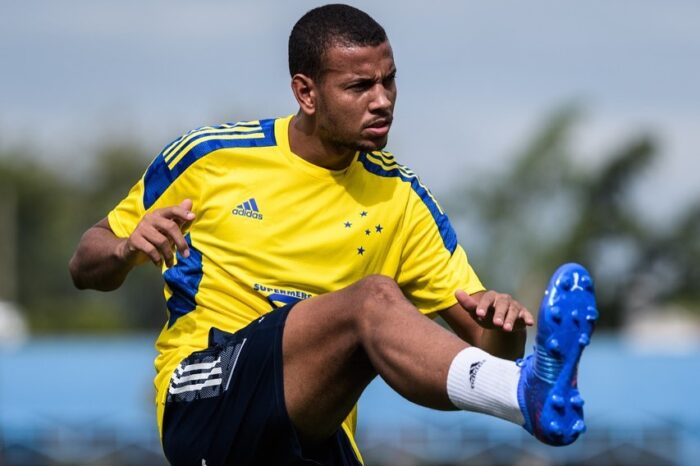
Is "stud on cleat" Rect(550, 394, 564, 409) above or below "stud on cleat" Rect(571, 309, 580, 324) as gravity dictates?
below

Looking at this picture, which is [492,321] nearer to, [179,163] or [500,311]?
[500,311]

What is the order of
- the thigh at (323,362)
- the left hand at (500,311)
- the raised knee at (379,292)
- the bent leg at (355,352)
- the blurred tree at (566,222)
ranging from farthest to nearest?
the blurred tree at (566,222) < the left hand at (500,311) < the thigh at (323,362) < the raised knee at (379,292) < the bent leg at (355,352)

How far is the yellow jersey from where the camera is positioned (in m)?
6.62

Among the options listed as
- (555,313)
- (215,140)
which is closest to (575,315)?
(555,313)

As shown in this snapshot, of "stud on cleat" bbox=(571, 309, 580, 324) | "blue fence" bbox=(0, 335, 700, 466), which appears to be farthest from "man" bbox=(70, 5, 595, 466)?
"blue fence" bbox=(0, 335, 700, 466)

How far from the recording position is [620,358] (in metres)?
23.2

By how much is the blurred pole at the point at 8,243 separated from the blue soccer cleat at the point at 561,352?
64.7 m

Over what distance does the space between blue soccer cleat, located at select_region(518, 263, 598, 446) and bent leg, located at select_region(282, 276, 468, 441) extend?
44 centimetres

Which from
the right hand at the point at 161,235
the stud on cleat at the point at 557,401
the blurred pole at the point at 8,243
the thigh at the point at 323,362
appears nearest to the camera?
the stud on cleat at the point at 557,401

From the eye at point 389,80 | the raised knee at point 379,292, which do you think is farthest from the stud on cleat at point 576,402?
the eye at point 389,80

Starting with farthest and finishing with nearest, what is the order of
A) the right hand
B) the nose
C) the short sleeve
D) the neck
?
the short sleeve < the neck < the nose < the right hand

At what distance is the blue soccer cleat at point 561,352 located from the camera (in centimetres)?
489

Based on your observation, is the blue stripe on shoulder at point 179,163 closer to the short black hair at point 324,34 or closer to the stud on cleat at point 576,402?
the short black hair at point 324,34

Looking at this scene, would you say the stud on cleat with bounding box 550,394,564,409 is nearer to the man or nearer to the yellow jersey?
the man
